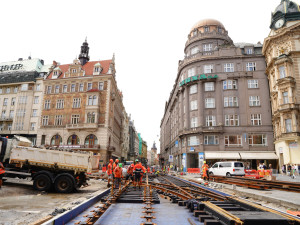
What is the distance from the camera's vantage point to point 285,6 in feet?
117

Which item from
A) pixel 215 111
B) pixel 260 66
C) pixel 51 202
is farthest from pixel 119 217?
pixel 260 66

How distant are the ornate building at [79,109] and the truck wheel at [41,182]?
28152mm

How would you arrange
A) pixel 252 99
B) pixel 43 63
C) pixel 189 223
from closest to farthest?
pixel 189 223 → pixel 252 99 → pixel 43 63

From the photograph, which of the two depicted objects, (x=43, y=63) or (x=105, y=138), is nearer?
(x=105, y=138)

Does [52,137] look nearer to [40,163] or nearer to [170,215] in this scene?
[40,163]

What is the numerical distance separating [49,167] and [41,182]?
3.13ft

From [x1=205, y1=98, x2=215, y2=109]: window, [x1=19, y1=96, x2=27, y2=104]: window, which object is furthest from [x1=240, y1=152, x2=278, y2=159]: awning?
[x1=19, y1=96, x2=27, y2=104]: window

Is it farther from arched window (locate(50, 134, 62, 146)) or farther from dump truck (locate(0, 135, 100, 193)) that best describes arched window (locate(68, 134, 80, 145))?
dump truck (locate(0, 135, 100, 193))

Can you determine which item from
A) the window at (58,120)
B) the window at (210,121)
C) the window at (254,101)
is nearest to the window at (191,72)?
the window at (210,121)

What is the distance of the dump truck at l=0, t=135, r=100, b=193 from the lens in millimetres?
12531

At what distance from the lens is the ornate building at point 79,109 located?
41994 millimetres

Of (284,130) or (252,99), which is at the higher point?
(252,99)

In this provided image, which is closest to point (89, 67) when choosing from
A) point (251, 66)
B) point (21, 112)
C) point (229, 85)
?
point (21, 112)

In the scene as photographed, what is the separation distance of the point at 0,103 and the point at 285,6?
6528 centimetres
